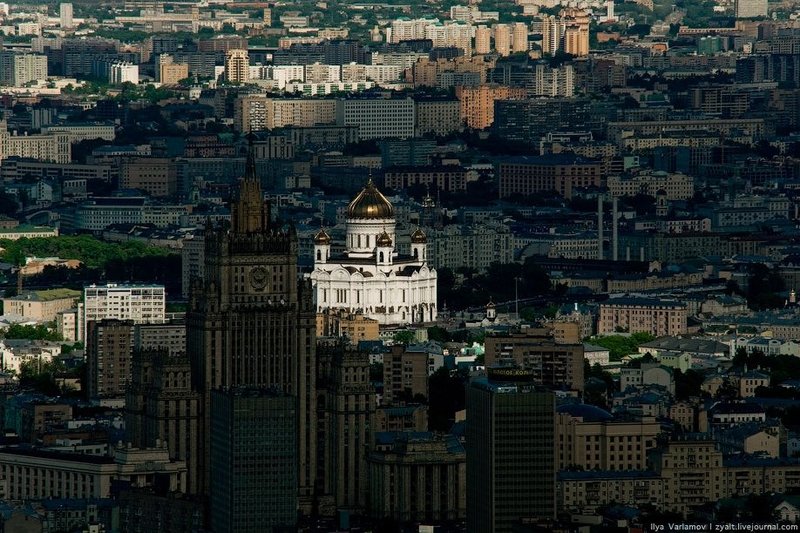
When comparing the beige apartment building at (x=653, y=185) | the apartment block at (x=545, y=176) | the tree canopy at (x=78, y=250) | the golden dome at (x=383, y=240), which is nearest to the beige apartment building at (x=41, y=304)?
the golden dome at (x=383, y=240)

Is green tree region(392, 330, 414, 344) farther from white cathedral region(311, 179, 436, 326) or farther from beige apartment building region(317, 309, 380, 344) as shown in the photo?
white cathedral region(311, 179, 436, 326)

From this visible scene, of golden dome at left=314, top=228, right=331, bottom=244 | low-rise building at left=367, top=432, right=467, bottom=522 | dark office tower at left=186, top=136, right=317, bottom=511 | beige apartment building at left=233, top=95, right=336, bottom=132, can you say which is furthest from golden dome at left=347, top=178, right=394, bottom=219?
beige apartment building at left=233, top=95, right=336, bottom=132

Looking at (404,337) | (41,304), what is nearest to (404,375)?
(404,337)

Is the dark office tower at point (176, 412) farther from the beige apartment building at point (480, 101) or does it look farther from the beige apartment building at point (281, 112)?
the beige apartment building at point (480, 101)

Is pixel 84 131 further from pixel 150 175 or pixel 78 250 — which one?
pixel 78 250

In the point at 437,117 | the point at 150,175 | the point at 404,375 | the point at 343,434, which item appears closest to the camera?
the point at 343,434

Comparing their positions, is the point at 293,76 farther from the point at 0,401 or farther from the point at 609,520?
the point at 609,520
